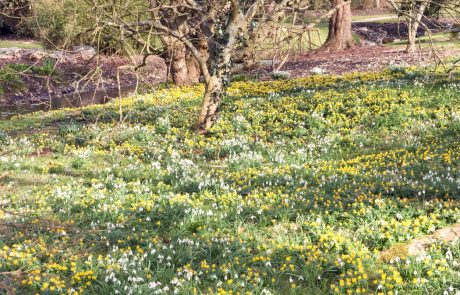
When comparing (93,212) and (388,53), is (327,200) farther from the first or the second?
(388,53)

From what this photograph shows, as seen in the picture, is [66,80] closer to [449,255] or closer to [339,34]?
[339,34]

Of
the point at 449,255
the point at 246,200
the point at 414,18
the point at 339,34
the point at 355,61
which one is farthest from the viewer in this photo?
the point at 339,34

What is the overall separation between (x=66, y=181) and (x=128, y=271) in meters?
3.62

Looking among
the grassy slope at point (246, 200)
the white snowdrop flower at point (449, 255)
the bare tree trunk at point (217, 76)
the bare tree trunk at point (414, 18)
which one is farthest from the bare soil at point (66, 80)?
the white snowdrop flower at point (449, 255)

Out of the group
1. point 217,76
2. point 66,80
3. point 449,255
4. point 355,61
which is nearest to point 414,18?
point 217,76

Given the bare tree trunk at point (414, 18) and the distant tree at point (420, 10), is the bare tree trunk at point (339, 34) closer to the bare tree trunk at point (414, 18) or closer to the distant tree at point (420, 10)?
the bare tree trunk at point (414, 18)

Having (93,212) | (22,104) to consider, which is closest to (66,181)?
(93,212)

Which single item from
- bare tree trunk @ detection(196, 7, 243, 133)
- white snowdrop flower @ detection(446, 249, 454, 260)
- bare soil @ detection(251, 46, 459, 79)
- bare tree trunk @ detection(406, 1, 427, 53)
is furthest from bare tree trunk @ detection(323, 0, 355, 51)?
white snowdrop flower @ detection(446, 249, 454, 260)

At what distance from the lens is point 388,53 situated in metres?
23.9

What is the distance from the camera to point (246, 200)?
22.7 ft

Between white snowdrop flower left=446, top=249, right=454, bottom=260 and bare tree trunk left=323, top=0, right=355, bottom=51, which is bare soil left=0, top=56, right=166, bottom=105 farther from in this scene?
white snowdrop flower left=446, top=249, right=454, bottom=260

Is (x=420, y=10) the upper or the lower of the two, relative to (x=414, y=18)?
lower

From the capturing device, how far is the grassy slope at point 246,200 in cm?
498

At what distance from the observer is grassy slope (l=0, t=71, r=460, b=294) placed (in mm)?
4984
